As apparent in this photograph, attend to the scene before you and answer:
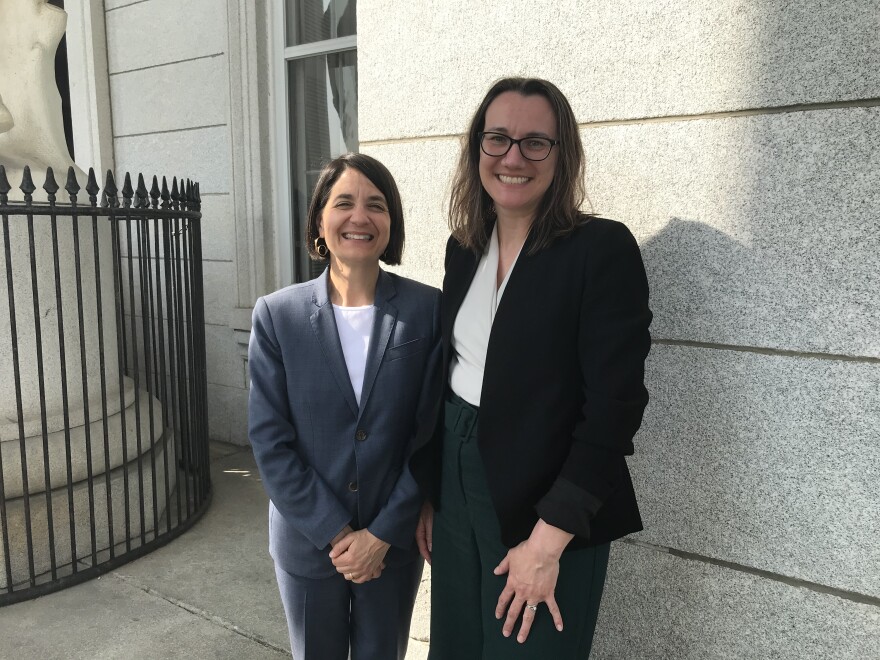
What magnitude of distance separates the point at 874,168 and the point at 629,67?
78cm

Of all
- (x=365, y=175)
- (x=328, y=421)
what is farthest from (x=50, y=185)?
(x=328, y=421)

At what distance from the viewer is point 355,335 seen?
2041mm

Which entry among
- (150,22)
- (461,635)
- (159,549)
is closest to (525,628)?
(461,635)

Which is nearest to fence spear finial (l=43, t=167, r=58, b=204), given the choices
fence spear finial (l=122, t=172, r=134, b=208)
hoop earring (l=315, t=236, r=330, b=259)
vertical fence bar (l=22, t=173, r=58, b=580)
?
vertical fence bar (l=22, t=173, r=58, b=580)

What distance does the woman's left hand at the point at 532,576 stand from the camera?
161 cm

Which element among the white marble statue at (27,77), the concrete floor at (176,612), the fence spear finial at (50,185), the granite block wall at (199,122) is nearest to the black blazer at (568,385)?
the concrete floor at (176,612)

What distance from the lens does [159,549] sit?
415 cm

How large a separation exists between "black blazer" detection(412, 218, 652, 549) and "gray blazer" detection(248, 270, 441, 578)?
384 millimetres

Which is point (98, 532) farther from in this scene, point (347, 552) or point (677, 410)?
point (677, 410)

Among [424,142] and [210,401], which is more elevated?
[424,142]

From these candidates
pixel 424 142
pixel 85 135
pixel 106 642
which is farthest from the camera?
pixel 85 135

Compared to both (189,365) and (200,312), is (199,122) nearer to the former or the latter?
(200,312)

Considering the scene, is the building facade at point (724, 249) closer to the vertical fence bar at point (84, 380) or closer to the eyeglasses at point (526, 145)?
the eyeglasses at point (526, 145)

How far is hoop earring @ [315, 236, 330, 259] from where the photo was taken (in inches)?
84.1
